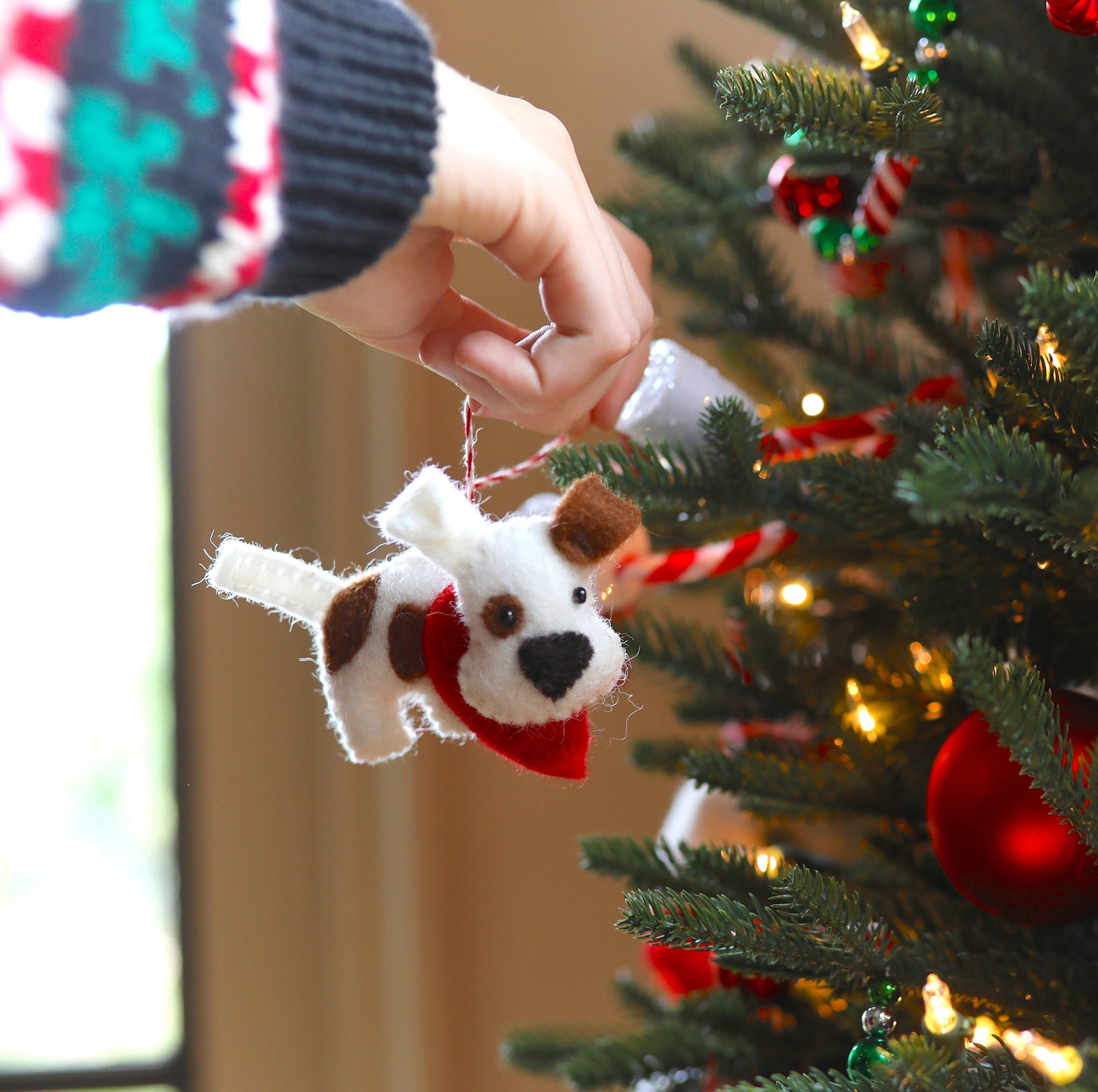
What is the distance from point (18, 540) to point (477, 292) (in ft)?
1.96

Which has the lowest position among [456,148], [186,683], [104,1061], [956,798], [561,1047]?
[104,1061]

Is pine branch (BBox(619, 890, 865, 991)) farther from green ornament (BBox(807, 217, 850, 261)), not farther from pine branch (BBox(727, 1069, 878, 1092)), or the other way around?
green ornament (BBox(807, 217, 850, 261))

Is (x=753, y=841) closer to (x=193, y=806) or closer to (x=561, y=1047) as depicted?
(x=561, y=1047)

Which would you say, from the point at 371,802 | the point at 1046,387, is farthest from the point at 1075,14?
the point at 371,802

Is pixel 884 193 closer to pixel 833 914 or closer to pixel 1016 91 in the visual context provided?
pixel 1016 91

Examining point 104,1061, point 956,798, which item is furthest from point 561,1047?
point 104,1061

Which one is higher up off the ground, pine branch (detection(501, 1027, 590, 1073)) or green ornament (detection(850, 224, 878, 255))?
green ornament (detection(850, 224, 878, 255))

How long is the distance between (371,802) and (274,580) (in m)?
0.82

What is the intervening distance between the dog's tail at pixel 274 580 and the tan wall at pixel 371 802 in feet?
2.32

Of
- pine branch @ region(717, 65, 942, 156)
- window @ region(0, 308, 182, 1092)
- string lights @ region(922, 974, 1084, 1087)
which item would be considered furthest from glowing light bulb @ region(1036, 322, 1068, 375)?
window @ region(0, 308, 182, 1092)

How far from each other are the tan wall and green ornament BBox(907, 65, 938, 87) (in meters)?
0.68

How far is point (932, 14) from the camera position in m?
0.45

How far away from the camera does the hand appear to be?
30 centimetres

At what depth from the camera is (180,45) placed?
25 cm
